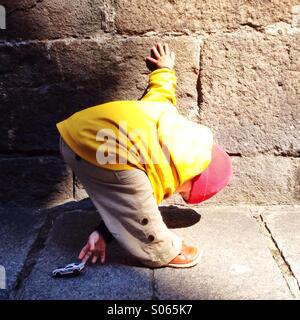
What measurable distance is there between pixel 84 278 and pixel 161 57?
93 cm

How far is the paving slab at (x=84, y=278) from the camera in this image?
63.3 inches

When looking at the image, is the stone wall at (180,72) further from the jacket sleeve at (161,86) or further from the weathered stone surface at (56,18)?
the jacket sleeve at (161,86)

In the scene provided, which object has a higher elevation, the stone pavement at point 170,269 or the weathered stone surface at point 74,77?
the weathered stone surface at point 74,77

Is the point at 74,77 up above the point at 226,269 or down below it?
above

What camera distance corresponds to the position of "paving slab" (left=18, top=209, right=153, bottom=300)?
1608mm

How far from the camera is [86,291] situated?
1625 millimetres

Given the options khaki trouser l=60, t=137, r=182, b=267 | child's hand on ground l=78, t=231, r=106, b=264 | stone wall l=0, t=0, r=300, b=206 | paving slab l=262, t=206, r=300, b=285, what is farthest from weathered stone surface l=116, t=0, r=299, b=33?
child's hand on ground l=78, t=231, r=106, b=264

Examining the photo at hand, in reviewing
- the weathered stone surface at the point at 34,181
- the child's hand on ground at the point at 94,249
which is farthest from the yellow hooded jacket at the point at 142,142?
the weathered stone surface at the point at 34,181

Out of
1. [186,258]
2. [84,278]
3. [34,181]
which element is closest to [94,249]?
[84,278]

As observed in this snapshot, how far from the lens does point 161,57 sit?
79.3 inches

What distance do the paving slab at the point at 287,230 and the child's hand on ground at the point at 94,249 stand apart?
0.68 m

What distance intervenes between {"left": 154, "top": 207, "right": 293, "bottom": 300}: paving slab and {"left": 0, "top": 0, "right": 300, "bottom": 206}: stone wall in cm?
25

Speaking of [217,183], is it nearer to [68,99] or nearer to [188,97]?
[188,97]

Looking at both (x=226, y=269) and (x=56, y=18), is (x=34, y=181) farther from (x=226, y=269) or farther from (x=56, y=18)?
(x=226, y=269)
